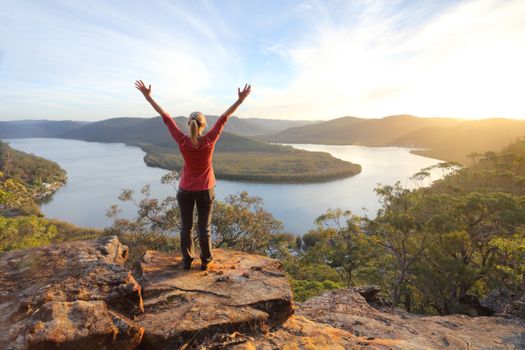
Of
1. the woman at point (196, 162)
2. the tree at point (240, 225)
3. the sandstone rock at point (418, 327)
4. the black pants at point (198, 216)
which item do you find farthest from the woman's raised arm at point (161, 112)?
the tree at point (240, 225)

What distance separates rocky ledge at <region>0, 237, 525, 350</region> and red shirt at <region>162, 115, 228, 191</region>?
3.90 feet

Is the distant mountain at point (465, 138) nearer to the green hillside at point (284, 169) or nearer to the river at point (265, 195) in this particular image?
the green hillside at point (284, 169)

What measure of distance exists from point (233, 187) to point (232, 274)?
6090cm

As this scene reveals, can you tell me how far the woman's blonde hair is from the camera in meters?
3.40

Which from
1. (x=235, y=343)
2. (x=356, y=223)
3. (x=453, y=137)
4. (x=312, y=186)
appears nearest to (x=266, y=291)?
(x=235, y=343)

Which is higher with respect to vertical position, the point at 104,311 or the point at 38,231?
the point at 104,311

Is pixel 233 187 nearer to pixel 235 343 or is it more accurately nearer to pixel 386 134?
pixel 235 343

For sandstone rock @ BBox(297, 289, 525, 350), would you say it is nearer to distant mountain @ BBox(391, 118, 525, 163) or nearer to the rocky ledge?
the rocky ledge

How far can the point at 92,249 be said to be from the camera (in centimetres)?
392

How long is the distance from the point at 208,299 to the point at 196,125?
1944 millimetres

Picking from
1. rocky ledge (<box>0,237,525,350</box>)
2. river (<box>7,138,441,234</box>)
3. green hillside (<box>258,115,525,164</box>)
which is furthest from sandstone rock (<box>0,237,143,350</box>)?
green hillside (<box>258,115,525,164</box>)

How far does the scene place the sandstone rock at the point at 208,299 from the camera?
9.52 feet

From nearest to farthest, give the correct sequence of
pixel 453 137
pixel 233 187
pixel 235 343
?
1. pixel 235 343
2. pixel 233 187
3. pixel 453 137

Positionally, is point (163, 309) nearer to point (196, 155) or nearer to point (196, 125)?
point (196, 155)
